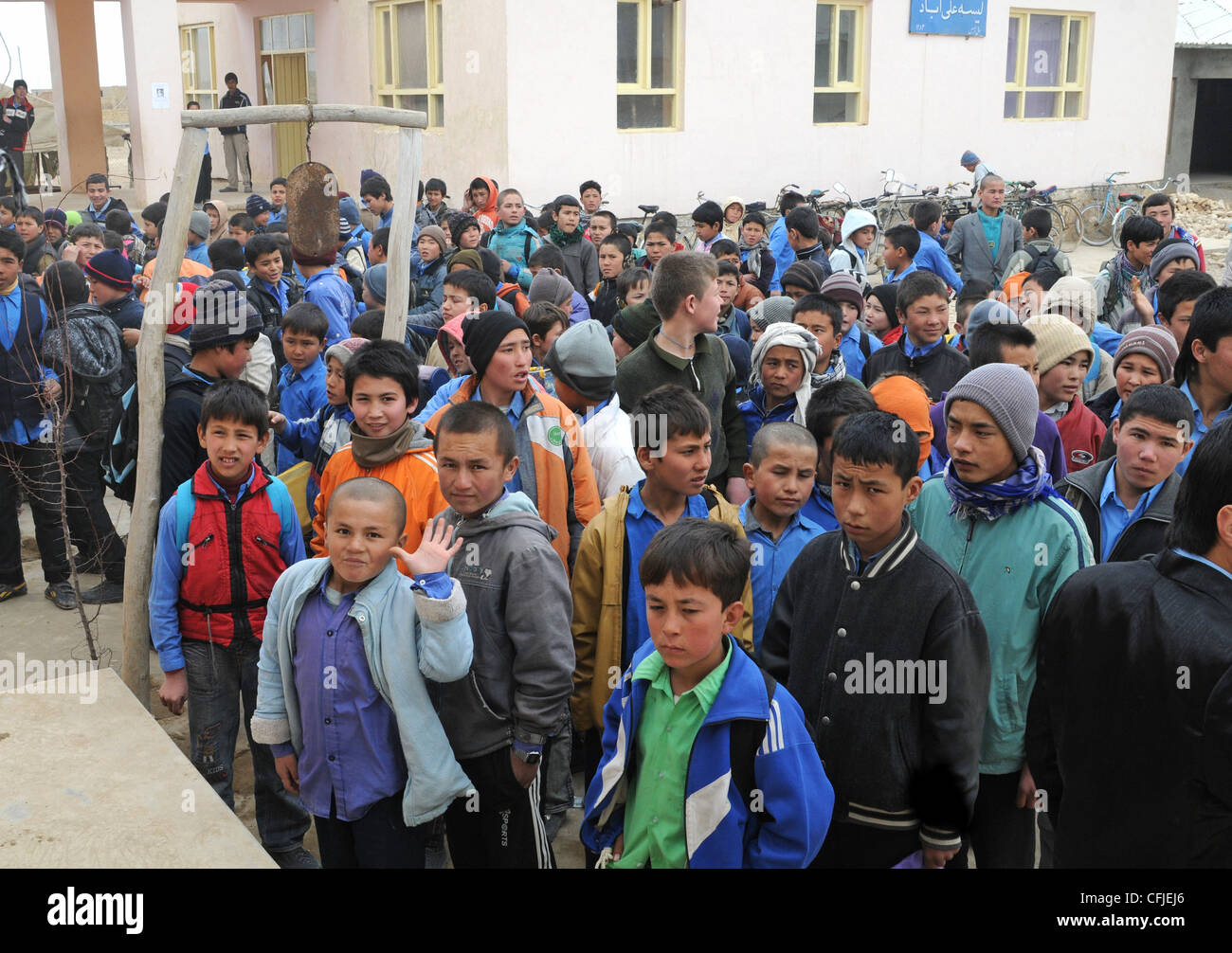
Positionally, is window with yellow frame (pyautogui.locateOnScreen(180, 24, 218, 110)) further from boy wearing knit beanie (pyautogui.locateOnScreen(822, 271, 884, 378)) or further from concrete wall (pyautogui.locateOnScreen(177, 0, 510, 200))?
boy wearing knit beanie (pyautogui.locateOnScreen(822, 271, 884, 378))

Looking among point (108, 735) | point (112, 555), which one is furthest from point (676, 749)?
point (112, 555)

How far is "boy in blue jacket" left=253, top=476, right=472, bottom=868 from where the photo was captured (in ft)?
9.41

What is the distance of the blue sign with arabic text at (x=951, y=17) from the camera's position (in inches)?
653

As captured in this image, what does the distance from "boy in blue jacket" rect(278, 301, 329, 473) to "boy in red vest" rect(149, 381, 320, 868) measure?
114 centimetres

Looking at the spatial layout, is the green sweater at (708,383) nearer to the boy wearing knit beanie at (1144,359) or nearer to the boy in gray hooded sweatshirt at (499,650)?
the boy in gray hooded sweatshirt at (499,650)

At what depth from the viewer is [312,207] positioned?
5629mm

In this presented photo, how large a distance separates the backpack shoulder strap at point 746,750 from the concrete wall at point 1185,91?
26.2 meters

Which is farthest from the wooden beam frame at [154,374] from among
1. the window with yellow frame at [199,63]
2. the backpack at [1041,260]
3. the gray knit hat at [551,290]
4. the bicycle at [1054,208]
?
the window with yellow frame at [199,63]

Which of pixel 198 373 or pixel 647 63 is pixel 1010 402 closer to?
pixel 198 373

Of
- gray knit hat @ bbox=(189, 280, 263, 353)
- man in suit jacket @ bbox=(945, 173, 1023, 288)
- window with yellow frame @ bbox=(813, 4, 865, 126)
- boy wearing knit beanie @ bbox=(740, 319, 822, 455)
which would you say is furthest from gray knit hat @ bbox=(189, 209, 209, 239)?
window with yellow frame @ bbox=(813, 4, 865, 126)

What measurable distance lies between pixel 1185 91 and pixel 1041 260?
20.3 m

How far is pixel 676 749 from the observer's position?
239 centimetres
